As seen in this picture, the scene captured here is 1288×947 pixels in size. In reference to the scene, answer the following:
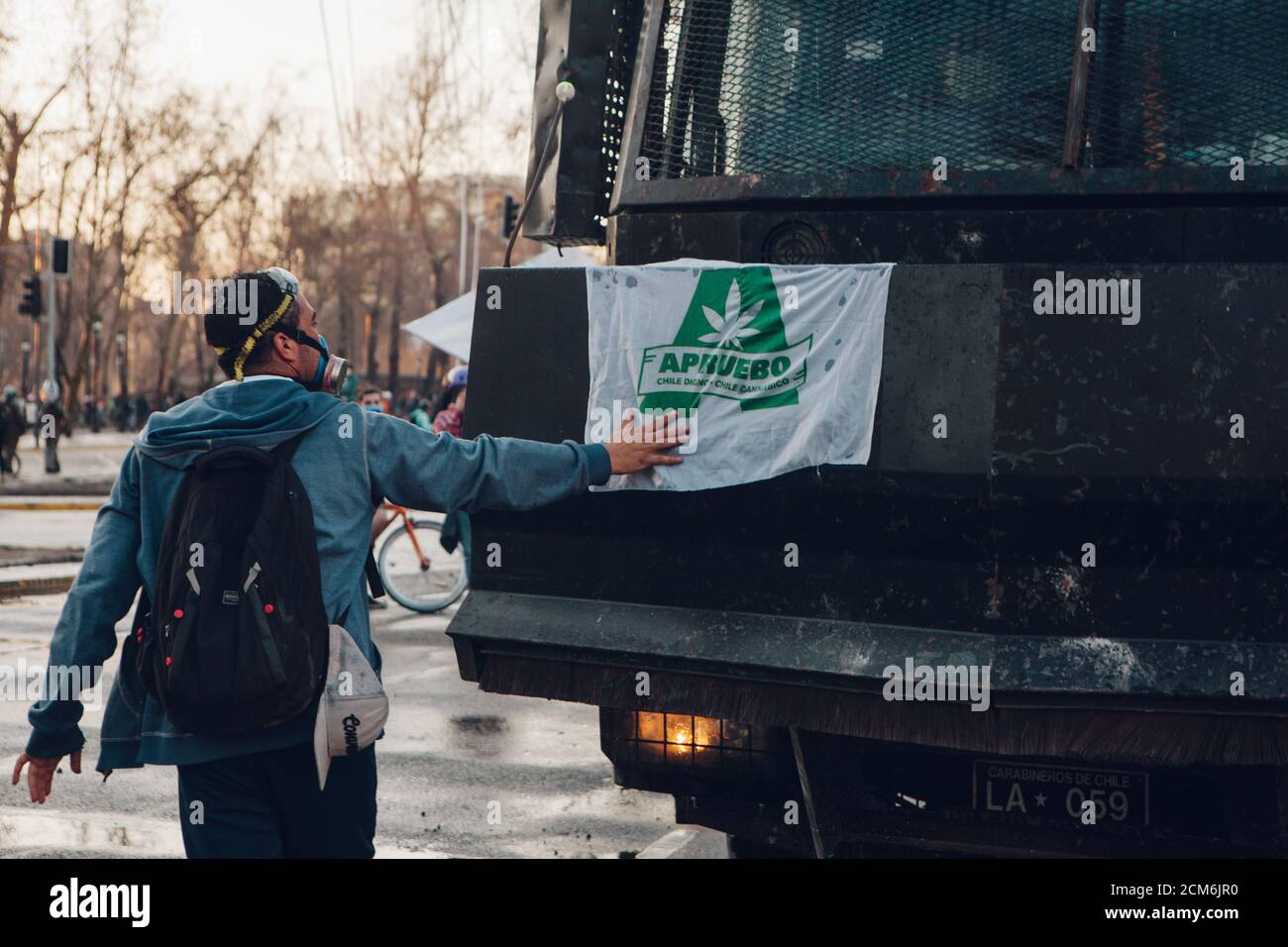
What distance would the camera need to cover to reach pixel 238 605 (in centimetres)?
308

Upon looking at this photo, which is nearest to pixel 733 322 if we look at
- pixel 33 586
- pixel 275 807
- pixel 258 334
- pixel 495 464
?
pixel 495 464

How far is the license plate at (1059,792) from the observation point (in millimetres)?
3592

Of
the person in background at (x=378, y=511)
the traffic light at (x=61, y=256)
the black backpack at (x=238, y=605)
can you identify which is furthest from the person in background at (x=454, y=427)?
the traffic light at (x=61, y=256)

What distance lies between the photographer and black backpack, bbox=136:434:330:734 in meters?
3.07

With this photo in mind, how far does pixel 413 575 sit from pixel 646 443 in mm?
9907

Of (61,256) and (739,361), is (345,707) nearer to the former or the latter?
(739,361)

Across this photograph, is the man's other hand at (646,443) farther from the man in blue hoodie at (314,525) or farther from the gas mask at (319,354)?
the gas mask at (319,354)

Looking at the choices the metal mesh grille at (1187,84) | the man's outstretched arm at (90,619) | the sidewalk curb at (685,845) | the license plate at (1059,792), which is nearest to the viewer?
the man's outstretched arm at (90,619)

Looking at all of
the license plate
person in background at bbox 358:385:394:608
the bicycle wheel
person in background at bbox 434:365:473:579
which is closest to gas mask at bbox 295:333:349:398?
the license plate

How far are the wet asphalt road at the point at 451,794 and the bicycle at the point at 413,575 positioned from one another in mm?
3340

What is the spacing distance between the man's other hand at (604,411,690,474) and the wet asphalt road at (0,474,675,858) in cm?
242

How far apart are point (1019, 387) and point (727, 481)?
666 millimetres

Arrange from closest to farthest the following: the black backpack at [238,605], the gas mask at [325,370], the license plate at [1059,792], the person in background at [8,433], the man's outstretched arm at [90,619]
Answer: the black backpack at [238,605] < the man's outstretched arm at [90,619] < the gas mask at [325,370] < the license plate at [1059,792] < the person in background at [8,433]

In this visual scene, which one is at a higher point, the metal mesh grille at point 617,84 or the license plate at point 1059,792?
the metal mesh grille at point 617,84
